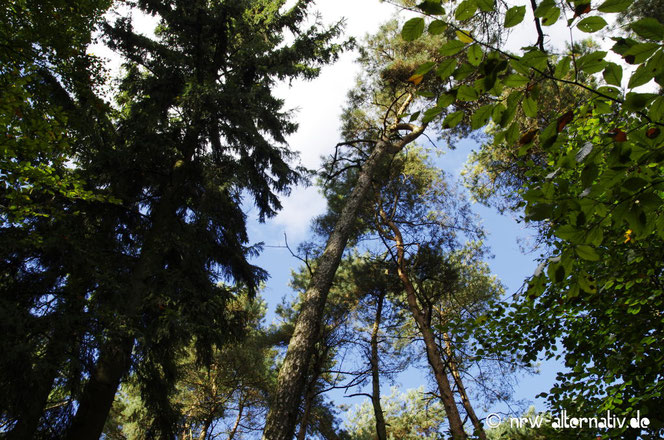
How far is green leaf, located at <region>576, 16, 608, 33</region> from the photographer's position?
1.05 m

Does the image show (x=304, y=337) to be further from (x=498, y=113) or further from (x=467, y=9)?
(x=467, y=9)

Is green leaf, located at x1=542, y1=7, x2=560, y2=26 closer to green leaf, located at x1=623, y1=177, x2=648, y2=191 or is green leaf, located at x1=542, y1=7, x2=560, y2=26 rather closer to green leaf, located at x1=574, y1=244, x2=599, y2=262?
green leaf, located at x1=623, y1=177, x2=648, y2=191

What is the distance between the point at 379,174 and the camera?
1186 centimetres

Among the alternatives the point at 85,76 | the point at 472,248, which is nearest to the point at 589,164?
the point at 85,76

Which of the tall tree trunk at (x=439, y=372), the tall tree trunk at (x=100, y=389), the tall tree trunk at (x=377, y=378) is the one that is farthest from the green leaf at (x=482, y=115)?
the tall tree trunk at (x=100, y=389)

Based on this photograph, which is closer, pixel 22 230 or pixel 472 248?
pixel 22 230

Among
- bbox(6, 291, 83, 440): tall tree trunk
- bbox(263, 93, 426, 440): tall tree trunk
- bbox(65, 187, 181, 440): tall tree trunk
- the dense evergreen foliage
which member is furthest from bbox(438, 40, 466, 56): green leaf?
bbox(65, 187, 181, 440): tall tree trunk

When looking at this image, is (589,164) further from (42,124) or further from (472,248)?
(472,248)

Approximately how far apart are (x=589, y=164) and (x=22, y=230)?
7235 millimetres

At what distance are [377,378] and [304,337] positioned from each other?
7.17 metres

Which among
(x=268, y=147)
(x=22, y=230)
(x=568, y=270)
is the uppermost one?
(x=268, y=147)

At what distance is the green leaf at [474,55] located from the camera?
1.07 metres

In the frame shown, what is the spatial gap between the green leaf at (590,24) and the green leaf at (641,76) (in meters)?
0.18

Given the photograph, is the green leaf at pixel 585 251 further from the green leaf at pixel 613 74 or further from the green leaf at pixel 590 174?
the green leaf at pixel 613 74
